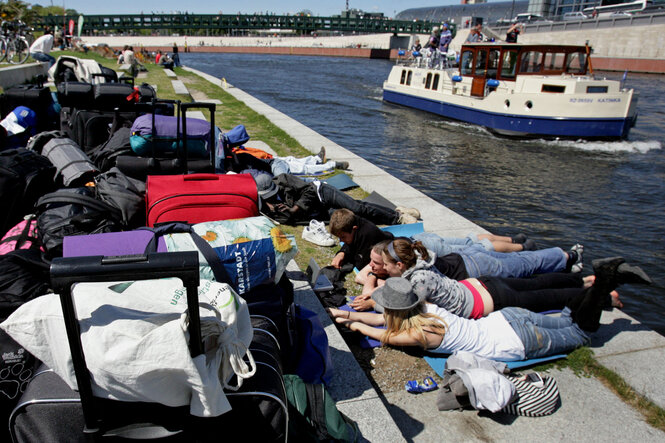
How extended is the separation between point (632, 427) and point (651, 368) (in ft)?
2.37

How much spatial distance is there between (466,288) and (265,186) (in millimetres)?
2889

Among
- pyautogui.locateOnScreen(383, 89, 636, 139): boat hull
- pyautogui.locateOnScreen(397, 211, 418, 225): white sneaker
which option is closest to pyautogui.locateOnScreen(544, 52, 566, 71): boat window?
pyautogui.locateOnScreen(383, 89, 636, 139): boat hull

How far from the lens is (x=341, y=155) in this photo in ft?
29.4

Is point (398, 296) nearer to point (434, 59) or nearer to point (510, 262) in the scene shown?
point (510, 262)

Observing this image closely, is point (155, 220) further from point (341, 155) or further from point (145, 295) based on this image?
point (341, 155)

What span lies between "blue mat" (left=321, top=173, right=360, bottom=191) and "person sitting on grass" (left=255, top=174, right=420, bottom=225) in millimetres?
1093

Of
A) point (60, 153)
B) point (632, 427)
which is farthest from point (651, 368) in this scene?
point (60, 153)

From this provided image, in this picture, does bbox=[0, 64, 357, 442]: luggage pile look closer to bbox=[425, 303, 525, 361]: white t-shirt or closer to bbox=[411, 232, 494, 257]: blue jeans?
bbox=[425, 303, 525, 361]: white t-shirt

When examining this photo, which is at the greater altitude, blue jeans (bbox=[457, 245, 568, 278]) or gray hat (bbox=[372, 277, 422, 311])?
gray hat (bbox=[372, 277, 422, 311])

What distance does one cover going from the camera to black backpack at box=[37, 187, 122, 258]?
3.13 m

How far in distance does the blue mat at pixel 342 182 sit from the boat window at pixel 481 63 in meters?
11.4

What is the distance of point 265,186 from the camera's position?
19.1 ft

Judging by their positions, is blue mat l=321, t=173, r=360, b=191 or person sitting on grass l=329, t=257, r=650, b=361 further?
blue mat l=321, t=173, r=360, b=191

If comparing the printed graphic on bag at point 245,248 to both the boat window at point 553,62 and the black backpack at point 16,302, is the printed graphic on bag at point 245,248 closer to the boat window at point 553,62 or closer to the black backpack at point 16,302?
the black backpack at point 16,302
